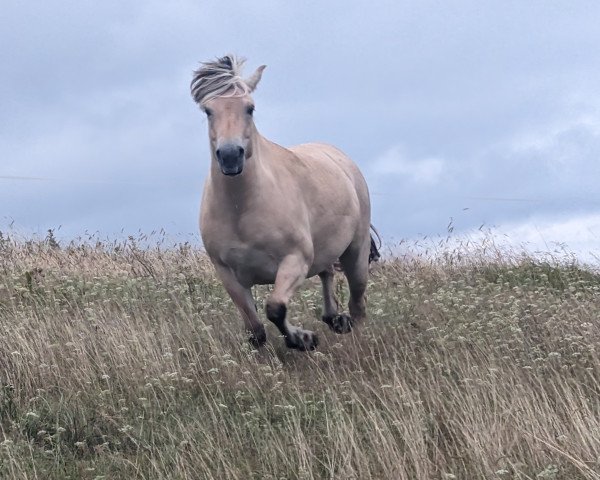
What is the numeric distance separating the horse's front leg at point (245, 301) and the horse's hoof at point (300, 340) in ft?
0.72

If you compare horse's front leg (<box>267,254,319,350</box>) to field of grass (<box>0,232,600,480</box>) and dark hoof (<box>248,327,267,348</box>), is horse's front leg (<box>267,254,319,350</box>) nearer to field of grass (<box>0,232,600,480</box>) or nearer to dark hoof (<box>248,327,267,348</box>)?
dark hoof (<box>248,327,267,348</box>)

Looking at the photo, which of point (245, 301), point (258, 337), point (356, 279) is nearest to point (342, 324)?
point (356, 279)

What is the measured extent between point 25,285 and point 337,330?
153 inches

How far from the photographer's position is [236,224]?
727cm

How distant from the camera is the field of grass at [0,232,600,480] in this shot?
508 centimetres

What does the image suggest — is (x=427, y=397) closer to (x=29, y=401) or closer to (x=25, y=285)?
(x=29, y=401)

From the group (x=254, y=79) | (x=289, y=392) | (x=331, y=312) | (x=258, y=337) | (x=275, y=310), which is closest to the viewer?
(x=289, y=392)

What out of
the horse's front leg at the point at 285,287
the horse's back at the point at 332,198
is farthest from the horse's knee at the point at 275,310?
the horse's back at the point at 332,198

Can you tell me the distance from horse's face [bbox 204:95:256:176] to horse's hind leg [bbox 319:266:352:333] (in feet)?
7.37

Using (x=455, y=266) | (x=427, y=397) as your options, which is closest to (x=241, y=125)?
(x=427, y=397)

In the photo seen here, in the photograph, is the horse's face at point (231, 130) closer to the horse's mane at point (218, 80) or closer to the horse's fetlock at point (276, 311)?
the horse's mane at point (218, 80)

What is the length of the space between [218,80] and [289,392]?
8.42 feet

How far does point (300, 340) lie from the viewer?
7734 mm

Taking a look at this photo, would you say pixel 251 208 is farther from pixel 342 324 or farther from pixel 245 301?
pixel 342 324
